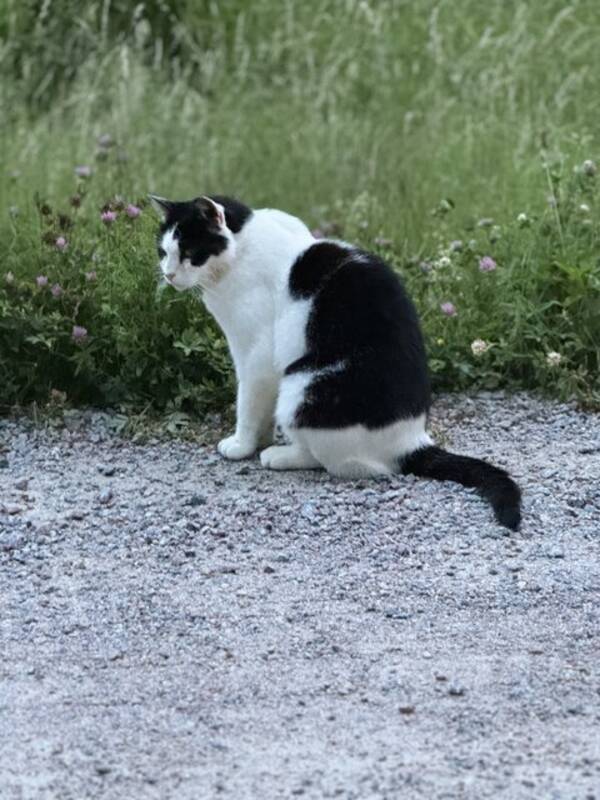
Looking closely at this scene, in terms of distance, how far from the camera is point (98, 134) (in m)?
8.41

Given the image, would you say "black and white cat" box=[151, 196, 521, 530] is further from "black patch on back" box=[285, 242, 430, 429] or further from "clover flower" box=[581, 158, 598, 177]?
"clover flower" box=[581, 158, 598, 177]

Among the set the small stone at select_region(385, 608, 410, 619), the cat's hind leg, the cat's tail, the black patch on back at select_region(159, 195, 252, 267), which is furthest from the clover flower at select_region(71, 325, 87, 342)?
the small stone at select_region(385, 608, 410, 619)

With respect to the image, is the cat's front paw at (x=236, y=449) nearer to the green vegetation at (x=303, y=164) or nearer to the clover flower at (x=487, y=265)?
the green vegetation at (x=303, y=164)

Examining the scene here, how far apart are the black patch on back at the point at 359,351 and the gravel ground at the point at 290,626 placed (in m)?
0.24

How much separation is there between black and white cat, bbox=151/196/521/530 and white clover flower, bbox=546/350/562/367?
83cm

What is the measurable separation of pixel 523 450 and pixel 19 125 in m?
4.38

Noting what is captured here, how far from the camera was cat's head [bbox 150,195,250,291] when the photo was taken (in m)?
5.08

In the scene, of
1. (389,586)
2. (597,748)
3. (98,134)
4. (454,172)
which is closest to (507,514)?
(389,586)

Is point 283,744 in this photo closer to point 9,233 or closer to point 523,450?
point 523,450

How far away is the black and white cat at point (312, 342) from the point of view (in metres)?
4.92

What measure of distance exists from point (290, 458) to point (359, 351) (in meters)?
0.44

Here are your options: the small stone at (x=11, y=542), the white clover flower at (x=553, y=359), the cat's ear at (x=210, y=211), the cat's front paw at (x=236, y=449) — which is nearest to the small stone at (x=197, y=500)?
the cat's front paw at (x=236, y=449)

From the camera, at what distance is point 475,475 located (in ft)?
15.8

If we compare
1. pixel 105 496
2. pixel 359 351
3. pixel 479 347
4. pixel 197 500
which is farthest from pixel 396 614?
pixel 479 347
